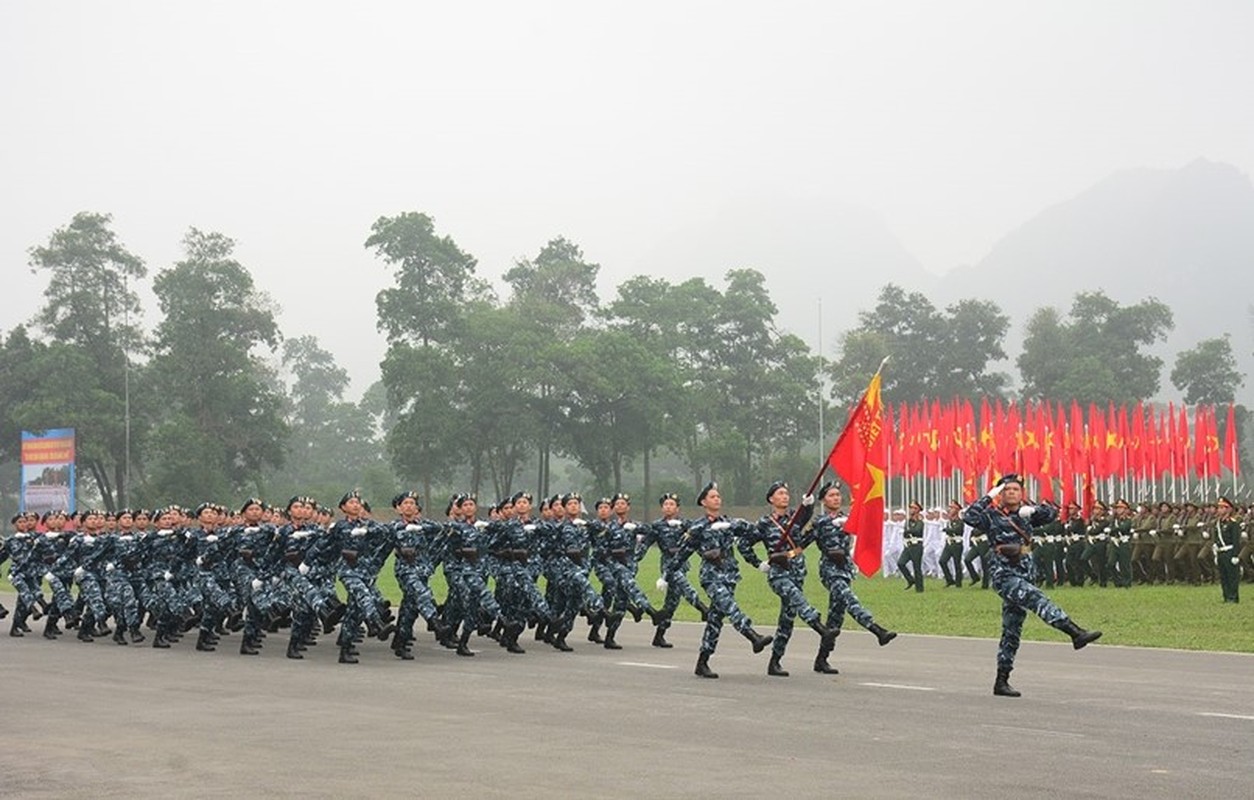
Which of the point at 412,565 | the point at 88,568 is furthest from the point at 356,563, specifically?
the point at 88,568

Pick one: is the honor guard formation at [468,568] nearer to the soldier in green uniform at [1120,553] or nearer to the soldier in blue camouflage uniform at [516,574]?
the soldier in blue camouflage uniform at [516,574]

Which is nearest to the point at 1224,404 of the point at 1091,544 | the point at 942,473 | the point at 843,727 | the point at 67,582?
the point at 942,473

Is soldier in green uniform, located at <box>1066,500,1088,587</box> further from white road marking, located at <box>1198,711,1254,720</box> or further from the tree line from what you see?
the tree line

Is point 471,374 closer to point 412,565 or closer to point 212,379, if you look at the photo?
point 212,379

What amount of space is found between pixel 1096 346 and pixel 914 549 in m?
74.4

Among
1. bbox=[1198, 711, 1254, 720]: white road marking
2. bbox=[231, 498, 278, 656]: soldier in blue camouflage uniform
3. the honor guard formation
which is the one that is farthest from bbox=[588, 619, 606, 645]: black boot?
bbox=[1198, 711, 1254, 720]: white road marking

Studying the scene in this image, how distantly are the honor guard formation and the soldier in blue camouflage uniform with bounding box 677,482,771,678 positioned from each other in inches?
0.8

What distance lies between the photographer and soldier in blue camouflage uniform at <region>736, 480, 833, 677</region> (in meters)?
15.8

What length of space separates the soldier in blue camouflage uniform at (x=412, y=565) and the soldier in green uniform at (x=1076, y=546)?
15197 mm

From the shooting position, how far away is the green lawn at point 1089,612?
19.8 m

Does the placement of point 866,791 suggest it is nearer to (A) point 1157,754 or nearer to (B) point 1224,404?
(A) point 1157,754

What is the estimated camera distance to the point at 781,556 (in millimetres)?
15945

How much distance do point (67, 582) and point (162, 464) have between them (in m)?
52.1

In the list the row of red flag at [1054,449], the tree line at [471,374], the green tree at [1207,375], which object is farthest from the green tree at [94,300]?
the green tree at [1207,375]
